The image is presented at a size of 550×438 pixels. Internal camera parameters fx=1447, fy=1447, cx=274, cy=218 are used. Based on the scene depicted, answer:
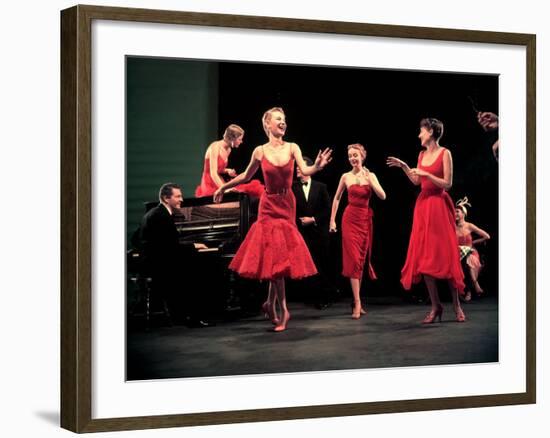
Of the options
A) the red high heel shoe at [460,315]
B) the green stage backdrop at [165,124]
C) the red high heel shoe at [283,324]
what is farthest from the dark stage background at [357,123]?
the red high heel shoe at [283,324]

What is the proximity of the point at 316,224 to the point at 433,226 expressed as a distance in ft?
2.85

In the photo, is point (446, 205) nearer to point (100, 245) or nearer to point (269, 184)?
point (269, 184)

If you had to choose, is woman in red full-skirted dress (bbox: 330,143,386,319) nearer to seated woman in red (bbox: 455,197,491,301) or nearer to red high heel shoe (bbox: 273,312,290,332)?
red high heel shoe (bbox: 273,312,290,332)

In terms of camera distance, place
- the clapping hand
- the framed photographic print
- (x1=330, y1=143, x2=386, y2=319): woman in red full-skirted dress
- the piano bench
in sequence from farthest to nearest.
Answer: the clapping hand
(x1=330, y1=143, x2=386, y2=319): woman in red full-skirted dress
the piano bench
the framed photographic print

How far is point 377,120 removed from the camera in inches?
369

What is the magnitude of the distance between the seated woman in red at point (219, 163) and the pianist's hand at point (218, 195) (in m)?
0.02

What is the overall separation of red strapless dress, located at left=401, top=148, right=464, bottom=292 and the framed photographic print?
0.01m

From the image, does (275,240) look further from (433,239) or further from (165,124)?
(433,239)

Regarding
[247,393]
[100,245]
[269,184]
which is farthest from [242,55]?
[247,393]

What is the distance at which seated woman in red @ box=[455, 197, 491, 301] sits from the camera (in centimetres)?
966

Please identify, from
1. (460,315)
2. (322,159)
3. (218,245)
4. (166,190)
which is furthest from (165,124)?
(460,315)

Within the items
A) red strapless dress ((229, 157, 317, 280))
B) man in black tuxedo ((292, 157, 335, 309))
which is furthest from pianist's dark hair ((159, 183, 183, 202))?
man in black tuxedo ((292, 157, 335, 309))

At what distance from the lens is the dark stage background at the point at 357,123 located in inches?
342

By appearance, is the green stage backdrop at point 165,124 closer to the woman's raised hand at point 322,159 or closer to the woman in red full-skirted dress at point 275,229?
the woman in red full-skirted dress at point 275,229
